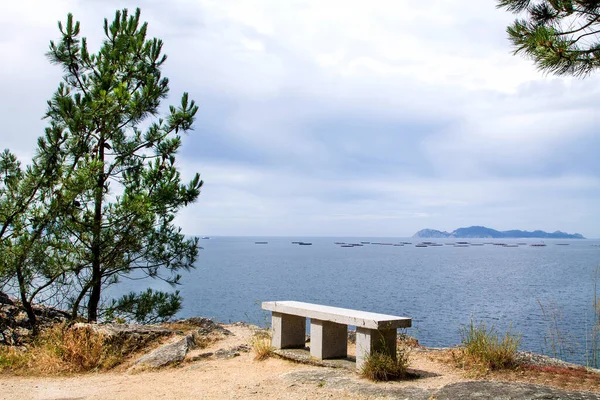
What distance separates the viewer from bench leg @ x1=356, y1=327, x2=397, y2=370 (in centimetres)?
721

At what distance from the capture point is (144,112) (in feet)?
36.1

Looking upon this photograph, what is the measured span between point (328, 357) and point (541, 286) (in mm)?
44515

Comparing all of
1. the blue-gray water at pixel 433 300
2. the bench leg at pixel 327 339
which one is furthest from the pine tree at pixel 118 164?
the blue-gray water at pixel 433 300

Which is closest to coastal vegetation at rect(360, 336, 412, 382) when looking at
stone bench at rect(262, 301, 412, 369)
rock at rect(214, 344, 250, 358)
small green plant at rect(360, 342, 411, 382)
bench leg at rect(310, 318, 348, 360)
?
small green plant at rect(360, 342, 411, 382)

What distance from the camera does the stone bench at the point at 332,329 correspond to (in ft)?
23.7

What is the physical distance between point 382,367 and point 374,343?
36cm

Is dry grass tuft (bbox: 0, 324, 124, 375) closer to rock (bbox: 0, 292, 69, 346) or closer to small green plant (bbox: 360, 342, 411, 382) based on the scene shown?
rock (bbox: 0, 292, 69, 346)

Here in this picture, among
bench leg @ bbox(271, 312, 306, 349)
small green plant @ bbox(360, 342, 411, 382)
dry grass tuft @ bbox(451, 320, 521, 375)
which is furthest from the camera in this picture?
bench leg @ bbox(271, 312, 306, 349)

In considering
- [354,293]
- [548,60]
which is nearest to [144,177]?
[548,60]

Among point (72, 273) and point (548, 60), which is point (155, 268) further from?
point (548, 60)

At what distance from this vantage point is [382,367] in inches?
275

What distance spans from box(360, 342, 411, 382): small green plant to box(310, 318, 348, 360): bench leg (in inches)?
35.2

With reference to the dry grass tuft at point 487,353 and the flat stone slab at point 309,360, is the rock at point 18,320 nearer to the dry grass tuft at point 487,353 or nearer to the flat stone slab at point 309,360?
the flat stone slab at point 309,360

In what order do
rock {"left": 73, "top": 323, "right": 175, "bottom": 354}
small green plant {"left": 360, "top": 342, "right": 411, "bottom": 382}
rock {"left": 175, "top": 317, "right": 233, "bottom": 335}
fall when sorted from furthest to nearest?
rock {"left": 175, "top": 317, "right": 233, "bottom": 335}, rock {"left": 73, "top": 323, "right": 175, "bottom": 354}, small green plant {"left": 360, "top": 342, "right": 411, "bottom": 382}
